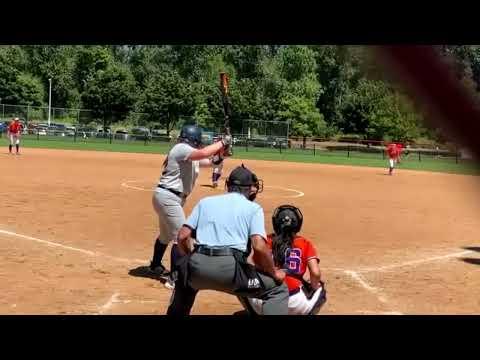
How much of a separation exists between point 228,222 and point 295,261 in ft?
3.10

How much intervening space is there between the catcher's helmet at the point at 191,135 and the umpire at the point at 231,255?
2641mm

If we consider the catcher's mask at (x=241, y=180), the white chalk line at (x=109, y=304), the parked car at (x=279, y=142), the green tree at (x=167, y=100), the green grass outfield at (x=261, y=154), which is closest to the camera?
the catcher's mask at (x=241, y=180)

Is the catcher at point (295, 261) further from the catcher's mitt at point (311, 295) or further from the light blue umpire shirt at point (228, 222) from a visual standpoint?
the light blue umpire shirt at point (228, 222)

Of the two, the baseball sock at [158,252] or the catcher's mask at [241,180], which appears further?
the baseball sock at [158,252]

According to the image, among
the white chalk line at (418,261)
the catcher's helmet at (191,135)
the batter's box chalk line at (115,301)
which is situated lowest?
the white chalk line at (418,261)

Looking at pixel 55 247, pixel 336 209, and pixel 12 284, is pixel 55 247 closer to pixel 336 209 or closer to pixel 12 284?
pixel 12 284

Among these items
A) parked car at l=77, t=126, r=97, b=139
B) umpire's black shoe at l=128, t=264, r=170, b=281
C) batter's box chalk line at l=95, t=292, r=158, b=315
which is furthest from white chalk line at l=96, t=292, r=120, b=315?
parked car at l=77, t=126, r=97, b=139

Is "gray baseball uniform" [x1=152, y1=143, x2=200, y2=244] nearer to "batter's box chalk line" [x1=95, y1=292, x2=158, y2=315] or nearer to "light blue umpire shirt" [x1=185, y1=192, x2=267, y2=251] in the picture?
"batter's box chalk line" [x1=95, y1=292, x2=158, y2=315]

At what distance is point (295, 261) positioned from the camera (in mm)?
5090

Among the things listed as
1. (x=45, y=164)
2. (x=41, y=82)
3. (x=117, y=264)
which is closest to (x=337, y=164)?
(x=45, y=164)

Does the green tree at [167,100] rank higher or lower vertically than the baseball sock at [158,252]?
higher

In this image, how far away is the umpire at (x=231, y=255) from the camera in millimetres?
4332

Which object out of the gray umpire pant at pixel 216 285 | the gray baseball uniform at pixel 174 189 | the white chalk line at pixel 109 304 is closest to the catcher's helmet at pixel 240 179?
the gray umpire pant at pixel 216 285
